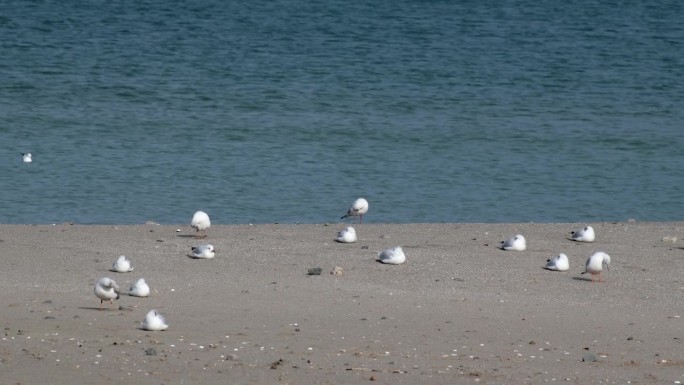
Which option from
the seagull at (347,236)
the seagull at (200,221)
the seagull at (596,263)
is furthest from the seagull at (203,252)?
the seagull at (596,263)

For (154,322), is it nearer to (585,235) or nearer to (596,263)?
(596,263)

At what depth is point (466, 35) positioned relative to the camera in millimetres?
28750

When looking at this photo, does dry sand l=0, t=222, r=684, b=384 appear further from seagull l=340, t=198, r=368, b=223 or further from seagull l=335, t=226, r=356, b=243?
seagull l=340, t=198, r=368, b=223

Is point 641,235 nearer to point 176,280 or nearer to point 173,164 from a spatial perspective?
point 176,280

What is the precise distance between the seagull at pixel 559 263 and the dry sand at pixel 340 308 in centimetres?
10

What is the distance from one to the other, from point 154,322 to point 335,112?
1198 cm

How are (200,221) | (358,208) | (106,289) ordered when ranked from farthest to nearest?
(358,208), (200,221), (106,289)

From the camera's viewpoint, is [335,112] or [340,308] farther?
[335,112]

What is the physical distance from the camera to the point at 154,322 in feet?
28.6

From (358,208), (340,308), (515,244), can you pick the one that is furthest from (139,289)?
(358,208)

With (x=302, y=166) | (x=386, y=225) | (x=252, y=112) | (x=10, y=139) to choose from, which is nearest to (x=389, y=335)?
(x=386, y=225)

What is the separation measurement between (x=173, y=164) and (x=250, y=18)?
14.1 meters

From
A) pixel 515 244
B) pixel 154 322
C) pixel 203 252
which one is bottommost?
pixel 154 322

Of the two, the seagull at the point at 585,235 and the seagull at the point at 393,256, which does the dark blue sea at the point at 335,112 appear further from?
the seagull at the point at 393,256
